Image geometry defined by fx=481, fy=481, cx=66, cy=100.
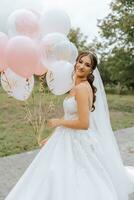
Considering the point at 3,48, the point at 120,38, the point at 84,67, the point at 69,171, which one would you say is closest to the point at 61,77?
the point at 84,67

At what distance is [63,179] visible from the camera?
15.9 ft

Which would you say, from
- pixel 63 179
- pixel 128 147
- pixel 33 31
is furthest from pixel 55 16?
pixel 128 147

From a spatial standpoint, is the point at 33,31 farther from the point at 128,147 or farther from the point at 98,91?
the point at 128,147

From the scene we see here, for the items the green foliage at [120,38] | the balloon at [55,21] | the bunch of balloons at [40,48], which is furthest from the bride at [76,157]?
the green foliage at [120,38]

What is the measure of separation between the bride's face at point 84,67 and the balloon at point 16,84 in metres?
0.84

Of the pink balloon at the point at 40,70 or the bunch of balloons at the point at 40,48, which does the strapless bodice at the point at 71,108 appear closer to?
the bunch of balloons at the point at 40,48

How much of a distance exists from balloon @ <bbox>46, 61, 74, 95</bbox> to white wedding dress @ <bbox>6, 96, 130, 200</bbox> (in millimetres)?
142

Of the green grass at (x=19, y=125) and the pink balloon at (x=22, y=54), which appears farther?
the green grass at (x=19, y=125)

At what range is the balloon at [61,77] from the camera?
4.83 meters

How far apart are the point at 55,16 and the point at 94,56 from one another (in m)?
0.60

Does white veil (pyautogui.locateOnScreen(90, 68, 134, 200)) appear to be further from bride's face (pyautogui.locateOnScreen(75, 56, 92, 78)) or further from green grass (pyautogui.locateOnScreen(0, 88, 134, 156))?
green grass (pyautogui.locateOnScreen(0, 88, 134, 156))

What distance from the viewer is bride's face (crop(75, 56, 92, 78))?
15.7ft

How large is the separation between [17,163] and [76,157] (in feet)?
12.9

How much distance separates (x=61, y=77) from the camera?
4.85 metres
